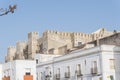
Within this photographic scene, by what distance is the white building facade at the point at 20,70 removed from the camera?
6059 centimetres

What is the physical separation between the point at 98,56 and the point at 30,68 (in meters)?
15.9

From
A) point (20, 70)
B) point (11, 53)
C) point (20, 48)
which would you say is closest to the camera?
point (20, 70)

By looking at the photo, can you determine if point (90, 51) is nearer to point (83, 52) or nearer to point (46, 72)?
point (83, 52)

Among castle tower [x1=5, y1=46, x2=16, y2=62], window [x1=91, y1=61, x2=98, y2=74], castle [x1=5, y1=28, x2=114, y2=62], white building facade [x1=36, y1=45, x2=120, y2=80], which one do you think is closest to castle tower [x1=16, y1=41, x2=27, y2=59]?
castle [x1=5, y1=28, x2=114, y2=62]

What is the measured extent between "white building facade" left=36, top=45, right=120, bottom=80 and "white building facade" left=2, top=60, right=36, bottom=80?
3.72 metres

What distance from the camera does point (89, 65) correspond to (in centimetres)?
5088

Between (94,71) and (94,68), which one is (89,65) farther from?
(94,71)

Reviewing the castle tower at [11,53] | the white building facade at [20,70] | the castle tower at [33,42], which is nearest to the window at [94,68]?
the white building facade at [20,70]

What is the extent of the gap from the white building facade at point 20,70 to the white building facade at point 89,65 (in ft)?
12.2

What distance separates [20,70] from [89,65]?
14240 mm

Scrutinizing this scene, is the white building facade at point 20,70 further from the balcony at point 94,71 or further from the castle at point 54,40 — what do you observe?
the balcony at point 94,71

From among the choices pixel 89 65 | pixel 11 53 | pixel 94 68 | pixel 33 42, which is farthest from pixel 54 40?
pixel 94 68

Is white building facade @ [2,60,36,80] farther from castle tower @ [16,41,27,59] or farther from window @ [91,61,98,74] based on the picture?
castle tower @ [16,41,27,59]

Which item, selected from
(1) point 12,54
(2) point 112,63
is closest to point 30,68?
(2) point 112,63
